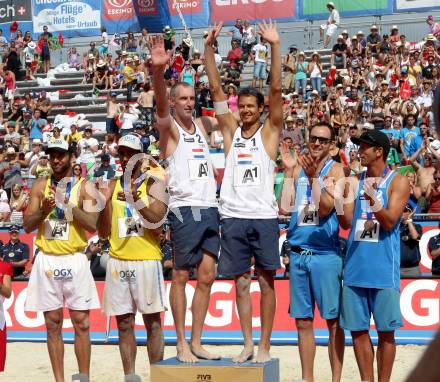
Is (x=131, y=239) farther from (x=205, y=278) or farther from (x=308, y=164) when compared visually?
(x=308, y=164)

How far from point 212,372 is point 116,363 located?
10.8 feet

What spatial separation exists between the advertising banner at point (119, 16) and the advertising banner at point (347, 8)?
5.46m

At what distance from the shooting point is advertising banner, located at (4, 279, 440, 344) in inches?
386

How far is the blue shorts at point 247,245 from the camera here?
6.59 metres

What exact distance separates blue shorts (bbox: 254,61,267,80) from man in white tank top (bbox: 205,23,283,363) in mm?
14632

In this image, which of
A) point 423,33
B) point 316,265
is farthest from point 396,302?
point 423,33

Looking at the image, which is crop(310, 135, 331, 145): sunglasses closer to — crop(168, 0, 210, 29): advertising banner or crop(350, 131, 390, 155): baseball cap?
crop(350, 131, 390, 155): baseball cap

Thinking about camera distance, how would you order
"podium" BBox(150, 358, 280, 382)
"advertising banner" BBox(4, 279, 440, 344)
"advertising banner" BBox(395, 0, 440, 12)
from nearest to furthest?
"podium" BBox(150, 358, 280, 382) < "advertising banner" BBox(4, 279, 440, 344) < "advertising banner" BBox(395, 0, 440, 12)

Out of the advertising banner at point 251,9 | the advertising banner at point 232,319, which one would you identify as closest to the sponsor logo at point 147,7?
the advertising banner at point 251,9

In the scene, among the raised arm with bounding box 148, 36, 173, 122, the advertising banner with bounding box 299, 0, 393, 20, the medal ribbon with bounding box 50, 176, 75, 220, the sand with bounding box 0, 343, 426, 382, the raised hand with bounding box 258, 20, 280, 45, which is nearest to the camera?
the raised arm with bounding box 148, 36, 173, 122

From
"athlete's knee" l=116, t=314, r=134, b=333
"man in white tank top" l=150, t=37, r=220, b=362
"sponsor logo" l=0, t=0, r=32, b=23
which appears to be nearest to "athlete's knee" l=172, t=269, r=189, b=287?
"man in white tank top" l=150, t=37, r=220, b=362

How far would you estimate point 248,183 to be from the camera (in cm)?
666

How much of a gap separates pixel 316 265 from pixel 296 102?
40.5 ft

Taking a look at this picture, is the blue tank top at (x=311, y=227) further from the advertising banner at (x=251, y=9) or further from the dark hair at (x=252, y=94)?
the advertising banner at (x=251, y=9)
